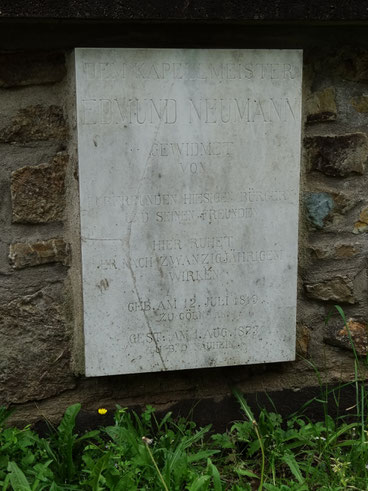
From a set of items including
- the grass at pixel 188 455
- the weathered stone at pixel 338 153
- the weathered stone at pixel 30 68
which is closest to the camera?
the grass at pixel 188 455

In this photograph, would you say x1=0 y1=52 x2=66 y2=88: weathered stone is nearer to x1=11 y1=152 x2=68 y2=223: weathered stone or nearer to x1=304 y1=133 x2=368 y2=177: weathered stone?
x1=11 y1=152 x2=68 y2=223: weathered stone

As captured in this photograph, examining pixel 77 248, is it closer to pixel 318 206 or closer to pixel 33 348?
pixel 33 348

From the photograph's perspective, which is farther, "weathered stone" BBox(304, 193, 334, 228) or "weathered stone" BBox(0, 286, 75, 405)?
"weathered stone" BBox(304, 193, 334, 228)

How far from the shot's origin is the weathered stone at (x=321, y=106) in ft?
8.73

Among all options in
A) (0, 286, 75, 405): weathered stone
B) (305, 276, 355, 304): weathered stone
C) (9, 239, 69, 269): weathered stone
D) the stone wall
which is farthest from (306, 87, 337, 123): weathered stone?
(0, 286, 75, 405): weathered stone

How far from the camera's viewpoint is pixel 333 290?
2.79m

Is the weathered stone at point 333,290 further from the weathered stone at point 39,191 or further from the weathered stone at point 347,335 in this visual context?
the weathered stone at point 39,191

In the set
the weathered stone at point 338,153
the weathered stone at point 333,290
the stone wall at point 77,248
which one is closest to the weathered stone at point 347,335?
the stone wall at point 77,248

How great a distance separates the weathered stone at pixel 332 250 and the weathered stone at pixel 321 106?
473mm

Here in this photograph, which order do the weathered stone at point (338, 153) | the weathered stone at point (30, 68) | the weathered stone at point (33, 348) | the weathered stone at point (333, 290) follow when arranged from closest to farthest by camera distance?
the weathered stone at point (30, 68) < the weathered stone at point (33, 348) < the weathered stone at point (338, 153) < the weathered stone at point (333, 290)

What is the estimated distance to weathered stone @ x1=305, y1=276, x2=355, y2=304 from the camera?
9.12 feet

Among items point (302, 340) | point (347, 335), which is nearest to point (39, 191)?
point (302, 340)

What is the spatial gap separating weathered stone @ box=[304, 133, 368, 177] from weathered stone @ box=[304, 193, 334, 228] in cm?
9

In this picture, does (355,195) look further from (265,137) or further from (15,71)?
(15,71)
